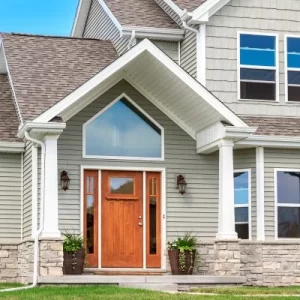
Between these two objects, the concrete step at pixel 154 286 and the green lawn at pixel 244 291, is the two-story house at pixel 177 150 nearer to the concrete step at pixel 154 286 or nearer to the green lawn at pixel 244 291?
the green lawn at pixel 244 291

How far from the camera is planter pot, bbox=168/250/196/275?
17.7m

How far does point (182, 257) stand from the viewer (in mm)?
17703

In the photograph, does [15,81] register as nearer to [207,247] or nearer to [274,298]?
[207,247]

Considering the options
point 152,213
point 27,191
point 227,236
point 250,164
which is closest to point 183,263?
point 227,236

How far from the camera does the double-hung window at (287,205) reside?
18.5 meters

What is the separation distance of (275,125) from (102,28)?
611 centimetres

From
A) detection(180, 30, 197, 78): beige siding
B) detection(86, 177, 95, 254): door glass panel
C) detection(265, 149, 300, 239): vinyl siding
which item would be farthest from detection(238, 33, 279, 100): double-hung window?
detection(86, 177, 95, 254): door glass panel

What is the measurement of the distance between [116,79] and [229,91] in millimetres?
2658

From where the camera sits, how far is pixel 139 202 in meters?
18.4

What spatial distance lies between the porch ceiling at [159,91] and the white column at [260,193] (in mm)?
1438

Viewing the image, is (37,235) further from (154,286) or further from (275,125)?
(275,125)

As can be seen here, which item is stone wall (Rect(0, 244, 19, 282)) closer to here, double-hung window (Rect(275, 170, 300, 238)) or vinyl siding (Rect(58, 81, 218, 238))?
vinyl siding (Rect(58, 81, 218, 238))

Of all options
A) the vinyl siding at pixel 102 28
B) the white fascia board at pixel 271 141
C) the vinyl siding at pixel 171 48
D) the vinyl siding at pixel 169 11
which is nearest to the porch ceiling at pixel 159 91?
the white fascia board at pixel 271 141

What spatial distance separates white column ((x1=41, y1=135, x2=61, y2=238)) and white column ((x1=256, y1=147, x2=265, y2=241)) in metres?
4.59
